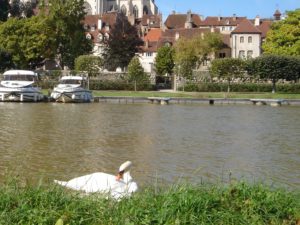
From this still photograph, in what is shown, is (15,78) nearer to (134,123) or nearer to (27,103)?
(27,103)

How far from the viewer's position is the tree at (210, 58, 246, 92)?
70.8 m

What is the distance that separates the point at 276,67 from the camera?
6794 centimetres

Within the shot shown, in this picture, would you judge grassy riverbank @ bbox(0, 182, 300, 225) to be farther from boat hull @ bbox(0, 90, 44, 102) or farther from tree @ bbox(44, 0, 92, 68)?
tree @ bbox(44, 0, 92, 68)

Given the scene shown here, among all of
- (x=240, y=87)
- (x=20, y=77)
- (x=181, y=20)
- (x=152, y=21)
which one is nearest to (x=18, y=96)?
(x=20, y=77)

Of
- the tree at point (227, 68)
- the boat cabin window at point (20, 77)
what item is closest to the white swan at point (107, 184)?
the boat cabin window at point (20, 77)

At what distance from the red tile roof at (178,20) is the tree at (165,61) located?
1655 inches

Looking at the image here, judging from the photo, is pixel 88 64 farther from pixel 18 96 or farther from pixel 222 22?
pixel 222 22

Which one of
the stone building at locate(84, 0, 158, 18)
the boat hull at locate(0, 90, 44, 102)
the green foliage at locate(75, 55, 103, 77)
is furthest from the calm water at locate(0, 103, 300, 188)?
the stone building at locate(84, 0, 158, 18)

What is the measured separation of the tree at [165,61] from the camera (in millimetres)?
92312

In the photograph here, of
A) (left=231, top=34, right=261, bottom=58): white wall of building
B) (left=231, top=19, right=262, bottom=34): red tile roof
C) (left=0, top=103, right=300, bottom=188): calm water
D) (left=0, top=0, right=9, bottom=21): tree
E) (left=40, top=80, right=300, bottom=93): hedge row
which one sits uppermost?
(left=0, top=0, right=9, bottom=21): tree

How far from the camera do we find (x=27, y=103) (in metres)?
48.1

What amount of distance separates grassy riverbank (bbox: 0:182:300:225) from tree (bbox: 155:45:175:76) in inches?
3285

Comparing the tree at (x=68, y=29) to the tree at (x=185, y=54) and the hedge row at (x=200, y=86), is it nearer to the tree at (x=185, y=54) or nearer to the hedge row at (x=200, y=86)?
the hedge row at (x=200, y=86)

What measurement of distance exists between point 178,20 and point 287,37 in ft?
194
